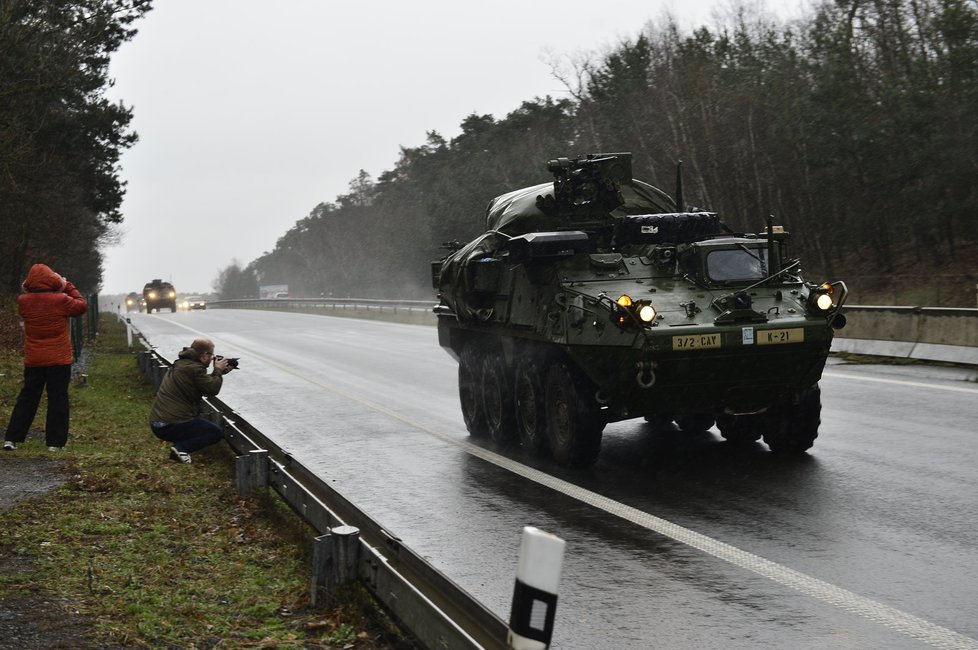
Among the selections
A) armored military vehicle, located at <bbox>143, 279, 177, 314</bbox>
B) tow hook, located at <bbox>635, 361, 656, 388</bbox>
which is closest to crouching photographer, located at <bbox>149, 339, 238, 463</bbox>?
tow hook, located at <bbox>635, 361, 656, 388</bbox>

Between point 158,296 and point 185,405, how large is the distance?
7186 cm

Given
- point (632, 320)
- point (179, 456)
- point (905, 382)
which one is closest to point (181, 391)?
point (179, 456)

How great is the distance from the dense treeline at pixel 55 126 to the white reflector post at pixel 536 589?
53.8ft

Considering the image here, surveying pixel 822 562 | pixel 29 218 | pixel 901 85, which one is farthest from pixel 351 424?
pixel 901 85

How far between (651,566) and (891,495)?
2.76 meters

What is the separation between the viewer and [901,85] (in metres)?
40.5

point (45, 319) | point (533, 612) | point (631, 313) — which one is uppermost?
point (631, 313)

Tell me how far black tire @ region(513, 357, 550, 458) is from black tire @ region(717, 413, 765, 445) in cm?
192

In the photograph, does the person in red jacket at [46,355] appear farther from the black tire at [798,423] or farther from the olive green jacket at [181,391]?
the black tire at [798,423]

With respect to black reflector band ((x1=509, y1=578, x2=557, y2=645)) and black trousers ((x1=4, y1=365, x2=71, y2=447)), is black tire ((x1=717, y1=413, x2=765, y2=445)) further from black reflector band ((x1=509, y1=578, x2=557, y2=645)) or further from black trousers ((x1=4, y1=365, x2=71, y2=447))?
black reflector band ((x1=509, y1=578, x2=557, y2=645))

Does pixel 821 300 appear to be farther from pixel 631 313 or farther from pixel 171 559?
pixel 171 559

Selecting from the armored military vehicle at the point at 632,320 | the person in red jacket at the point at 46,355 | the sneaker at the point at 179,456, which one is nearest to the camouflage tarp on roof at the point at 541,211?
the armored military vehicle at the point at 632,320

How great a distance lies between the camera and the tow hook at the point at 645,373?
9.83m

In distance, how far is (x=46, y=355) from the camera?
12148 mm
